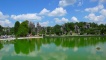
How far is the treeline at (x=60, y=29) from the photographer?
78738mm

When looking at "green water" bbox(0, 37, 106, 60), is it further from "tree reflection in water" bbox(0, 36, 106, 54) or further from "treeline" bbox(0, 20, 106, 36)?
"treeline" bbox(0, 20, 106, 36)

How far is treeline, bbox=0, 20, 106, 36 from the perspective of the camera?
78738 millimetres

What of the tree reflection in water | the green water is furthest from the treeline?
the green water

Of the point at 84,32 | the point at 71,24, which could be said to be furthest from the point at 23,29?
the point at 71,24

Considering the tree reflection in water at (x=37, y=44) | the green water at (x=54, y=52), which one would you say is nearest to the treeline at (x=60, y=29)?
the tree reflection in water at (x=37, y=44)

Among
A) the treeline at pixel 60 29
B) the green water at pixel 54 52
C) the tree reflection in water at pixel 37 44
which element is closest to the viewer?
the green water at pixel 54 52

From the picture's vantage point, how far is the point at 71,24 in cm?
11081

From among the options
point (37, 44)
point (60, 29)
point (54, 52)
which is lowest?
point (54, 52)

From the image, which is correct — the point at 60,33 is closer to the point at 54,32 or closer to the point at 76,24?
the point at 54,32

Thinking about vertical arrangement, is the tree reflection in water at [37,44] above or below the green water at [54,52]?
above

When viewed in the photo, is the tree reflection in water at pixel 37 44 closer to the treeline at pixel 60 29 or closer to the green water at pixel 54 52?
the green water at pixel 54 52

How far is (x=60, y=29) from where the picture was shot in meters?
98.7

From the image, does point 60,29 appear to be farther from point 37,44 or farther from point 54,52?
point 54,52

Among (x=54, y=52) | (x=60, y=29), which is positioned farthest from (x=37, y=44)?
(x=60, y=29)
